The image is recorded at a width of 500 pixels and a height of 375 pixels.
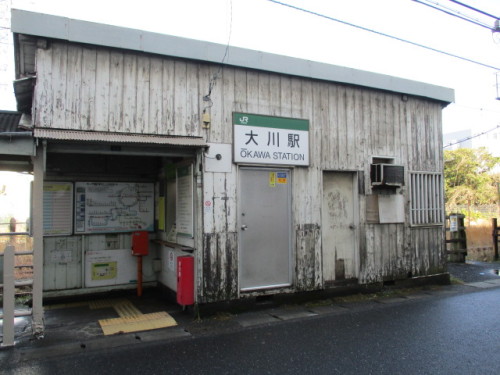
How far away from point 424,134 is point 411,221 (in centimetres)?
207

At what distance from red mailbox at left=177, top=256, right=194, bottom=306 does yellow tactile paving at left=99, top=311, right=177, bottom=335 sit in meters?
0.37

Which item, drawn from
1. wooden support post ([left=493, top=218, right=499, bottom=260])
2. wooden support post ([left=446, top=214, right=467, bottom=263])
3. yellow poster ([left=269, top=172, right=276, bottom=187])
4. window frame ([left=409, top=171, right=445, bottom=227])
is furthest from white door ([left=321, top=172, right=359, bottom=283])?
wooden support post ([left=493, top=218, right=499, bottom=260])

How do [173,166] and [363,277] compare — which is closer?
[173,166]

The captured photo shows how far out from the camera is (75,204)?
7520 millimetres

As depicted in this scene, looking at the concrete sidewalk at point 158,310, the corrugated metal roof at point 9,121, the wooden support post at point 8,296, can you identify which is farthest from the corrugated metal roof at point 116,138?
the concrete sidewalk at point 158,310

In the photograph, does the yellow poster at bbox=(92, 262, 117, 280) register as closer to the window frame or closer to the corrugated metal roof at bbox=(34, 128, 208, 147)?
the corrugated metal roof at bbox=(34, 128, 208, 147)

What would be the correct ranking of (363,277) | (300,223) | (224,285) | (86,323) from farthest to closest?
1. (363,277)
2. (300,223)
3. (224,285)
4. (86,323)

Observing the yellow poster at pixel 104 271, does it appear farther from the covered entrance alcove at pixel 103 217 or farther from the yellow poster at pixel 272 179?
the yellow poster at pixel 272 179

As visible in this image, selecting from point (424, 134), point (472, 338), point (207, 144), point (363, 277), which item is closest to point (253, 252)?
point (207, 144)

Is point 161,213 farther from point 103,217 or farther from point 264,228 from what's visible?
point 264,228

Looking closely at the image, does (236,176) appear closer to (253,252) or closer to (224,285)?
(253,252)

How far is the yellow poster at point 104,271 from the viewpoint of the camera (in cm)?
760

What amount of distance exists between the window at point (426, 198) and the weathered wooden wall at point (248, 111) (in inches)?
7.6

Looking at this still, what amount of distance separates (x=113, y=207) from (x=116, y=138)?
8.85ft
